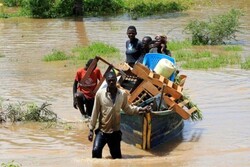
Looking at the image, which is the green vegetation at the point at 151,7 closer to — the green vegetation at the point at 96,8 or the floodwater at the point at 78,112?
the green vegetation at the point at 96,8

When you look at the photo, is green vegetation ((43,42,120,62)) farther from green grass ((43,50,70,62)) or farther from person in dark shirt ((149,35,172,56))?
person in dark shirt ((149,35,172,56))

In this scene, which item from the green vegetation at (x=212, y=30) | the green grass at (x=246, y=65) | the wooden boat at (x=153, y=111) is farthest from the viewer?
the green vegetation at (x=212, y=30)

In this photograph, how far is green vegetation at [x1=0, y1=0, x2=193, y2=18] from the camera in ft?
94.1

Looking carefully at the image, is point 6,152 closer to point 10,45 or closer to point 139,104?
point 139,104

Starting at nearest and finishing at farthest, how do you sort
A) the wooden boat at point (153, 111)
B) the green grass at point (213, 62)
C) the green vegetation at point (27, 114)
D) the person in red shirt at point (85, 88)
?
1. the wooden boat at point (153, 111)
2. the person in red shirt at point (85, 88)
3. the green vegetation at point (27, 114)
4. the green grass at point (213, 62)

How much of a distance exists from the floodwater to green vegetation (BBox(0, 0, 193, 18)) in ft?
16.4

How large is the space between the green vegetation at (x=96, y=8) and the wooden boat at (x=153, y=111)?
1855 centimetres

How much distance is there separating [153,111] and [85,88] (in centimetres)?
194

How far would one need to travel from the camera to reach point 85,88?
10336 millimetres

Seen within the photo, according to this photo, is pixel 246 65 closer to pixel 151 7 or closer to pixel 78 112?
pixel 78 112

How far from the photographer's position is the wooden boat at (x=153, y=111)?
346 inches

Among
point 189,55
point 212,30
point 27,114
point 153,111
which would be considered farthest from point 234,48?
point 153,111

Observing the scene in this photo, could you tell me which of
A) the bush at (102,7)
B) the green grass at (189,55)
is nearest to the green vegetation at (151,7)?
the bush at (102,7)

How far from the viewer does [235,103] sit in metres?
12.3
